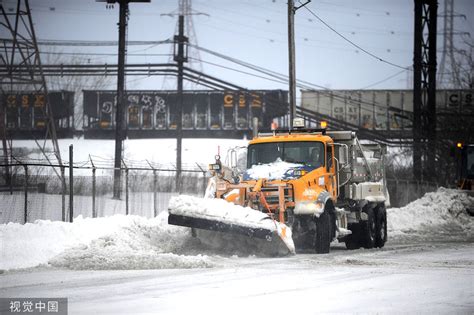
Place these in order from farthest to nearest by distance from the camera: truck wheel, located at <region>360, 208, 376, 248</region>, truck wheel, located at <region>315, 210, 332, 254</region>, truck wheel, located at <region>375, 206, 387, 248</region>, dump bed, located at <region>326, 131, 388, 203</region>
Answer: truck wheel, located at <region>375, 206, 387, 248</region>, truck wheel, located at <region>360, 208, 376, 248</region>, dump bed, located at <region>326, 131, 388, 203</region>, truck wheel, located at <region>315, 210, 332, 254</region>

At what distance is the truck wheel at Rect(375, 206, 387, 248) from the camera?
2347 centimetres

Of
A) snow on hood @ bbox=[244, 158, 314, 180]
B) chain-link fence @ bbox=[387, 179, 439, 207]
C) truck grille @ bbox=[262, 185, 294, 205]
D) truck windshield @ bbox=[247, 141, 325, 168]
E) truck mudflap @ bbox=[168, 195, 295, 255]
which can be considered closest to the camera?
truck mudflap @ bbox=[168, 195, 295, 255]

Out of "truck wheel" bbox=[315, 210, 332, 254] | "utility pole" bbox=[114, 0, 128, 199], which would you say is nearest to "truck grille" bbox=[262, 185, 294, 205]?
"truck wheel" bbox=[315, 210, 332, 254]

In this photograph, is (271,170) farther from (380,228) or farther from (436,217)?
(436,217)

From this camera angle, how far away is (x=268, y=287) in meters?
12.7

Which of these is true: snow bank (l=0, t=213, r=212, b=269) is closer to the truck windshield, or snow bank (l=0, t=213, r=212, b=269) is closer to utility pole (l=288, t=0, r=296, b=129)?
the truck windshield

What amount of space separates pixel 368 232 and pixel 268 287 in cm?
1060

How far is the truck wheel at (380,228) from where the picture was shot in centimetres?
2347

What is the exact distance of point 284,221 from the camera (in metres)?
19.2

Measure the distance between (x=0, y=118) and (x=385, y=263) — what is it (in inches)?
854

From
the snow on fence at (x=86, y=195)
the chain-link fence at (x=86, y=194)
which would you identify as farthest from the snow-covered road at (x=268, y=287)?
the snow on fence at (x=86, y=195)

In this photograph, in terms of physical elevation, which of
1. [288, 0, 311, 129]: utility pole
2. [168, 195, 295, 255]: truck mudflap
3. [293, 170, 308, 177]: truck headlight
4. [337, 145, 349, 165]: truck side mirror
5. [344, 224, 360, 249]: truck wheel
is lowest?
[344, 224, 360, 249]: truck wheel

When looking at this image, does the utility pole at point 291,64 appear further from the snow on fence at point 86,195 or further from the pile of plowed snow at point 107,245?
the pile of plowed snow at point 107,245

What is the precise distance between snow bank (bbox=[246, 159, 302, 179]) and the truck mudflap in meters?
1.62
